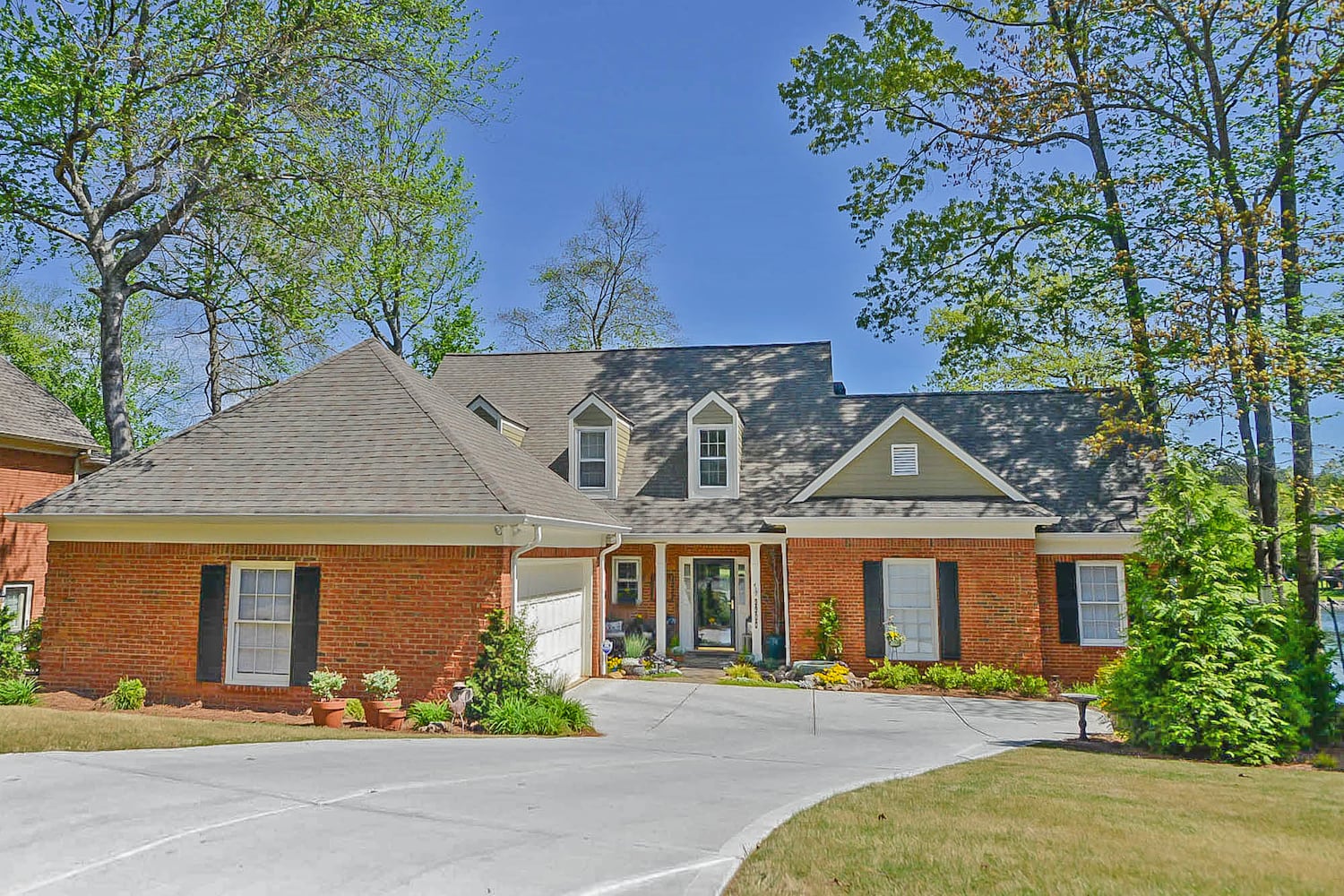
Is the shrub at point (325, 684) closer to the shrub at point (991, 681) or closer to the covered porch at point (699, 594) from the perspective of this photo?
the covered porch at point (699, 594)

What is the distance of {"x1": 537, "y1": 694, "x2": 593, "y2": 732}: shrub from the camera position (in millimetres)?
11594

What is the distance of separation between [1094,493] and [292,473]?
16934 millimetres

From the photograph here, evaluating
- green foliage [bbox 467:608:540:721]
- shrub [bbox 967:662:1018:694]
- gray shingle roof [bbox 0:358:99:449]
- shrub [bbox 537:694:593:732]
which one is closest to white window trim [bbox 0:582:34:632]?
gray shingle roof [bbox 0:358:99:449]

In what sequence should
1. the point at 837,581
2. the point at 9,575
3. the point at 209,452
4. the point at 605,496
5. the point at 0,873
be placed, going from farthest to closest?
1. the point at 605,496
2. the point at 9,575
3. the point at 837,581
4. the point at 209,452
5. the point at 0,873

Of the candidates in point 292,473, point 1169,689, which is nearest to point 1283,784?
point 1169,689

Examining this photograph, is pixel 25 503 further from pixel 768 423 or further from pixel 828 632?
pixel 828 632

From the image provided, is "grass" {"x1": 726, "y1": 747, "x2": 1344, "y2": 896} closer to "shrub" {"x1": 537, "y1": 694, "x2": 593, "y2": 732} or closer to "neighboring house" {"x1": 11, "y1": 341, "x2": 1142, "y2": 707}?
"shrub" {"x1": 537, "y1": 694, "x2": 593, "y2": 732}

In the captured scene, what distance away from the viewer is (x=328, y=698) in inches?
450

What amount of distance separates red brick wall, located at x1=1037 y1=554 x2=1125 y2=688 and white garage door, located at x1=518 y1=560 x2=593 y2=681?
997 cm

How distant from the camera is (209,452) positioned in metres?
13.5

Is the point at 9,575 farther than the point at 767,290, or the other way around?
the point at 767,290

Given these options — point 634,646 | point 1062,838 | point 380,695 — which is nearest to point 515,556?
point 380,695

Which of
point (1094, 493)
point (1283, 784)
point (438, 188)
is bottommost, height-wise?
point (1283, 784)

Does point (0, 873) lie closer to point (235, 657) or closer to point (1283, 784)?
point (235, 657)
